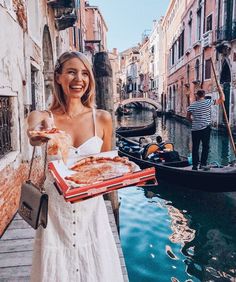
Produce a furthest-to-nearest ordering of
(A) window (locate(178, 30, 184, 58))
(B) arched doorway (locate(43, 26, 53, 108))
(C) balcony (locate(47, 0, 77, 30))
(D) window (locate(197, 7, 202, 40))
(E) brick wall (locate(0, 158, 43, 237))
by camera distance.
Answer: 1. (A) window (locate(178, 30, 184, 58))
2. (D) window (locate(197, 7, 202, 40))
3. (B) arched doorway (locate(43, 26, 53, 108))
4. (C) balcony (locate(47, 0, 77, 30))
5. (E) brick wall (locate(0, 158, 43, 237))

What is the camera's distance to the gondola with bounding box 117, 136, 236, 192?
4844 mm

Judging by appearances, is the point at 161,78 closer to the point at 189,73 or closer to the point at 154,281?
the point at 189,73

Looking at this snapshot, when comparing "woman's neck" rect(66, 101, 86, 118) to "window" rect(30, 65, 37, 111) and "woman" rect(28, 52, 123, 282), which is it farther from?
"window" rect(30, 65, 37, 111)

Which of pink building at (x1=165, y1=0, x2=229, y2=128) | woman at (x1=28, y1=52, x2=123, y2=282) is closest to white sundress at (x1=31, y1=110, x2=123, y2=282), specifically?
woman at (x1=28, y1=52, x2=123, y2=282)

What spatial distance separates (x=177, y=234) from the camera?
13.7 ft

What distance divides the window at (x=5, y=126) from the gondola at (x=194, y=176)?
122 inches

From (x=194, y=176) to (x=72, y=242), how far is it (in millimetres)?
4316

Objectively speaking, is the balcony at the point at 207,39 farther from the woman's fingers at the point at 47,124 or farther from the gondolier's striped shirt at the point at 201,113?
the woman's fingers at the point at 47,124

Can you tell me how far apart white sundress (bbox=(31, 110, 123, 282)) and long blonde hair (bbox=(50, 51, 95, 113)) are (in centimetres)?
20

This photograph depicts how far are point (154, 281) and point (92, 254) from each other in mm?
2207

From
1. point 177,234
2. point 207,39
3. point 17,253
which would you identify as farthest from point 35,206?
point 207,39

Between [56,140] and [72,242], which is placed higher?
[56,140]

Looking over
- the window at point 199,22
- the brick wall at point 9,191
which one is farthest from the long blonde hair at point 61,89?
the window at point 199,22

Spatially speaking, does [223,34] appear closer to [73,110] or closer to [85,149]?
[73,110]
